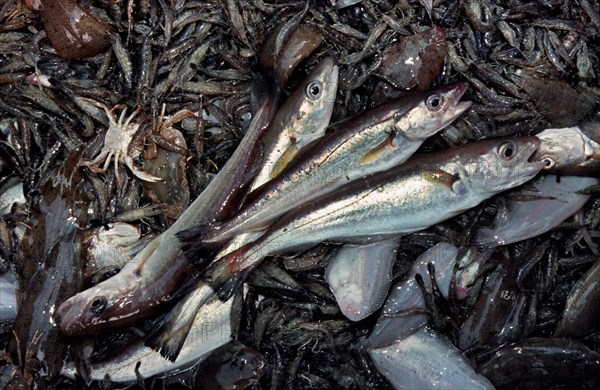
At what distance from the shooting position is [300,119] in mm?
4785

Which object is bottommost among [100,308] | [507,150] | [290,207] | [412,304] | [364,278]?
[412,304]

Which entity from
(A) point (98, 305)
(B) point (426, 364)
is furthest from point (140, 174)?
(B) point (426, 364)

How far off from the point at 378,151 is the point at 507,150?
94 centimetres

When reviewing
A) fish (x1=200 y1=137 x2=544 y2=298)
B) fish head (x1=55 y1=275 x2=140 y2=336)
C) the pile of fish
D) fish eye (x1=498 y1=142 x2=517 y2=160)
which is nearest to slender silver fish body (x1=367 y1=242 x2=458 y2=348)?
the pile of fish

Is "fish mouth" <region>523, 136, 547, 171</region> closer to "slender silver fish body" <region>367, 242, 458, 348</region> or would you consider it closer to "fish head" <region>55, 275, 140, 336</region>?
"slender silver fish body" <region>367, 242, 458, 348</region>

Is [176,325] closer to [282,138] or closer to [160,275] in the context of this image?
[160,275]

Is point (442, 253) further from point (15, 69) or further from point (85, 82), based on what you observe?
point (15, 69)

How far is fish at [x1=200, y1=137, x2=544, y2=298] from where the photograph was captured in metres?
4.57

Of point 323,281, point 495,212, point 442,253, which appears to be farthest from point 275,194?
point 495,212

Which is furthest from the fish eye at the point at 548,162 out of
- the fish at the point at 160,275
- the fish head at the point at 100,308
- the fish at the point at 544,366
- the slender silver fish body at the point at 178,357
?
the fish head at the point at 100,308

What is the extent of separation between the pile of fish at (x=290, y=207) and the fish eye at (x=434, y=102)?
0.24 m

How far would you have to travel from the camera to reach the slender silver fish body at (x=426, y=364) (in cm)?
494

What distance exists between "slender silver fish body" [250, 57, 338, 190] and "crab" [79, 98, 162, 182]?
3.25 ft

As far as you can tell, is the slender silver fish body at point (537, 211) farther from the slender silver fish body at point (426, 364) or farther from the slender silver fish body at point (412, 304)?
the slender silver fish body at point (426, 364)
